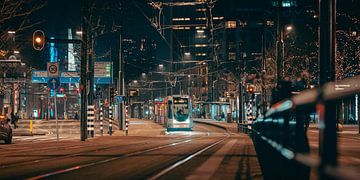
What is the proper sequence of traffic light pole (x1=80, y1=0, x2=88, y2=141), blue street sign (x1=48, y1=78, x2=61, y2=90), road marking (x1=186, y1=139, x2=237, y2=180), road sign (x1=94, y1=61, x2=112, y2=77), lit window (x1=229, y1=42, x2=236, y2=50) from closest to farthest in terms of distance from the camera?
1. road marking (x1=186, y1=139, x2=237, y2=180)
2. blue street sign (x1=48, y1=78, x2=61, y2=90)
3. traffic light pole (x1=80, y1=0, x2=88, y2=141)
4. road sign (x1=94, y1=61, x2=112, y2=77)
5. lit window (x1=229, y1=42, x2=236, y2=50)

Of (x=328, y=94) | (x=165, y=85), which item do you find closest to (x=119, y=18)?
→ (x=328, y=94)

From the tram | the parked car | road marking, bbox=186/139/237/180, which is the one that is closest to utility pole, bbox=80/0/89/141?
the parked car

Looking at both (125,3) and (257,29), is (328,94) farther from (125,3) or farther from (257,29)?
(257,29)

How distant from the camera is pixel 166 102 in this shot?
180ft

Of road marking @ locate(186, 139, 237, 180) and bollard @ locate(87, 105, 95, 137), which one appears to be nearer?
road marking @ locate(186, 139, 237, 180)

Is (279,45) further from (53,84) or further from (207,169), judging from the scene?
(207,169)

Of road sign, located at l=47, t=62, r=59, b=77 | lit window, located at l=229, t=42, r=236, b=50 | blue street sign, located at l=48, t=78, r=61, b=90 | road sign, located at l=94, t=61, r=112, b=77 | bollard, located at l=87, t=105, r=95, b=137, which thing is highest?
lit window, located at l=229, t=42, r=236, b=50

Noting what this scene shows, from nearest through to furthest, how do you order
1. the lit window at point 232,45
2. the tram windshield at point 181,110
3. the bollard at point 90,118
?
the bollard at point 90,118
the tram windshield at point 181,110
the lit window at point 232,45

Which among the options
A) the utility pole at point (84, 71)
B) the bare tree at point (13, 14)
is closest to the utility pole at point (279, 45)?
the utility pole at point (84, 71)

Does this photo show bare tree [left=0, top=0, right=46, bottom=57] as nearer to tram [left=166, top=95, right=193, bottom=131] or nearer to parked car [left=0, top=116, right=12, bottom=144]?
parked car [left=0, top=116, right=12, bottom=144]

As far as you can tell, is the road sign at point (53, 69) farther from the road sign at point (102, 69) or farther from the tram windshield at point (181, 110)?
the tram windshield at point (181, 110)

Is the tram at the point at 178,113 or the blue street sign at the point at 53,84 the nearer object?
the blue street sign at the point at 53,84

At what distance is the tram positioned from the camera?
53.1 metres

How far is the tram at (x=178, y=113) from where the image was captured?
53094 mm
